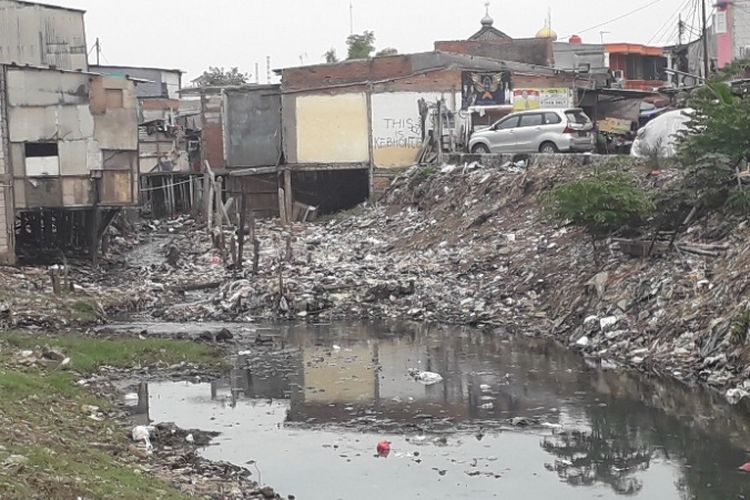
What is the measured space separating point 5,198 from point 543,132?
472 inches

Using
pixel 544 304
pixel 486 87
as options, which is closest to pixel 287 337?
pixel 544 304

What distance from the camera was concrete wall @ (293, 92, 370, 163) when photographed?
29.3 meters

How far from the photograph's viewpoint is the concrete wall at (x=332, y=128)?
2930cm

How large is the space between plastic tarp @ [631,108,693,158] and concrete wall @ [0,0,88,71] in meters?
14.7

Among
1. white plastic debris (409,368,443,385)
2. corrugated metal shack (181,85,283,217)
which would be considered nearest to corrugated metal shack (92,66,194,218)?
corrugated metal shack (181,85,283,217)

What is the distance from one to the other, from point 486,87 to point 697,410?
18.5m

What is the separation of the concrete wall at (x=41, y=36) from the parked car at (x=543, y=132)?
446 inches

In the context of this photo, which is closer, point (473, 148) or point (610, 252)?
point (610, 252)

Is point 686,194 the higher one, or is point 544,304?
point 686,194

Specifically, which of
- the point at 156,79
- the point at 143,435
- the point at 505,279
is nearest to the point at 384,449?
the point at 143,435

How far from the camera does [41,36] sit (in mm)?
27500

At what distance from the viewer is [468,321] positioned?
58.2 ft

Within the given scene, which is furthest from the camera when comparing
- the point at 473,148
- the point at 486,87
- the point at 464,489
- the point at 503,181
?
the point at 486,87

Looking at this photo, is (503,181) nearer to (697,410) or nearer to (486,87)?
(486,87)
